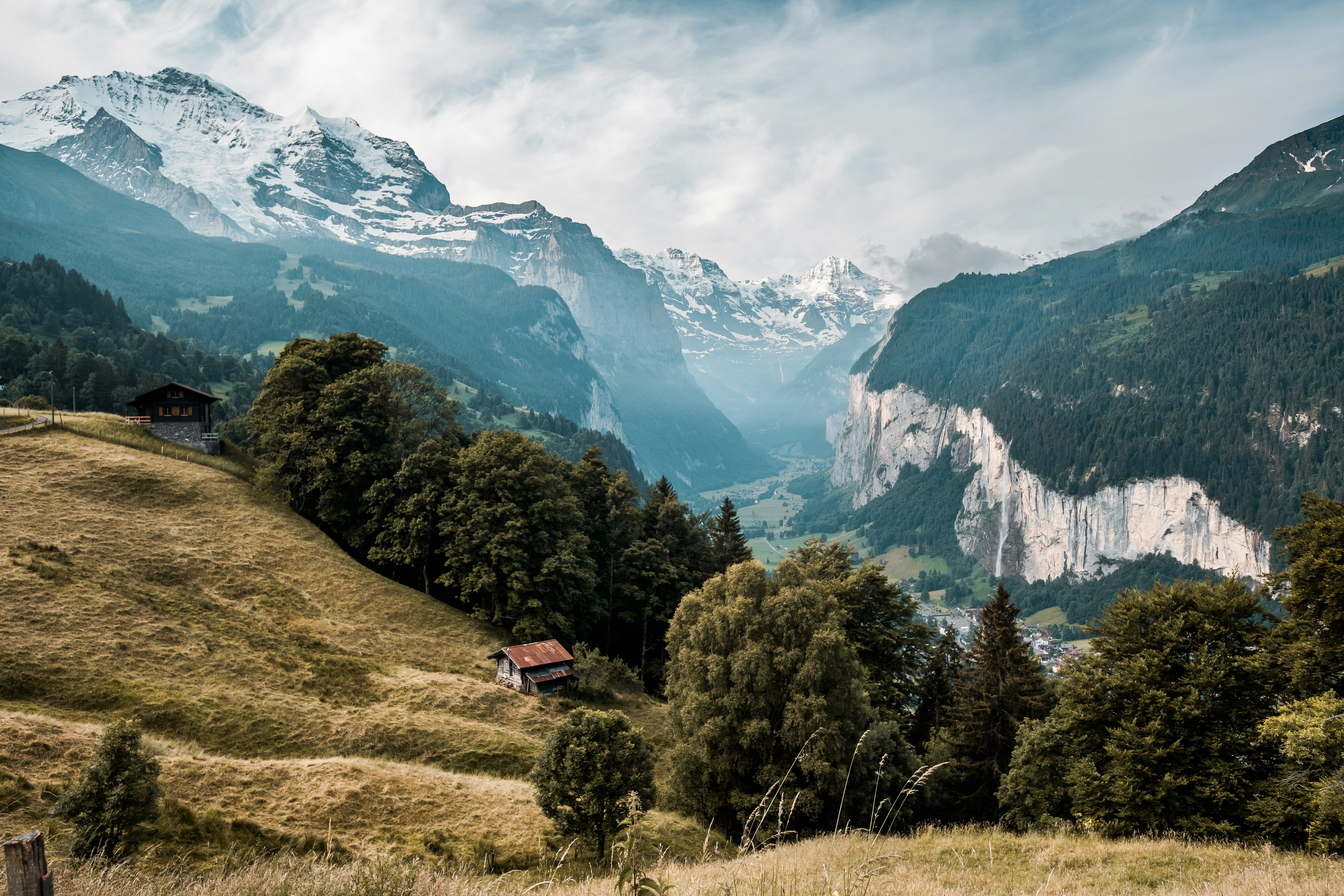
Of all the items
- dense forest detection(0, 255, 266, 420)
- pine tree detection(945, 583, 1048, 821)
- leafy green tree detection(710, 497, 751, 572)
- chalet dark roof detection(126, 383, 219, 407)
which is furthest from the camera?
dense forest detection(0, 255, 266, 420)

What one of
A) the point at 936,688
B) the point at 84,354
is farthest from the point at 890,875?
the point at 84,354

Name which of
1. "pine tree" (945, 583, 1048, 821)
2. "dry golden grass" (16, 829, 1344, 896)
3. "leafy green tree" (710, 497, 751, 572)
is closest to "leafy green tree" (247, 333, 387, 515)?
"leafy green tree" (710, 497, 751, 572)

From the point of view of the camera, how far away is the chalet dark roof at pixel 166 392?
56875 millimetres

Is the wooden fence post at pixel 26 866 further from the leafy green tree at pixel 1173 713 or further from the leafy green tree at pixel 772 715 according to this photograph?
the leafy green tree at pixel 772 715

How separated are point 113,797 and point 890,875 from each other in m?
19.7

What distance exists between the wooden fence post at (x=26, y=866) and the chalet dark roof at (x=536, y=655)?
38.4 meters

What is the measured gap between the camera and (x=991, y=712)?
133 ft

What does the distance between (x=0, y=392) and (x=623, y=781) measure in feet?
371

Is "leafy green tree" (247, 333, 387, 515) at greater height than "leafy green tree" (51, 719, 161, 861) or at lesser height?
greater

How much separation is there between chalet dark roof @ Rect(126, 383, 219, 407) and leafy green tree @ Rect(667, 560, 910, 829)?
1888 inches

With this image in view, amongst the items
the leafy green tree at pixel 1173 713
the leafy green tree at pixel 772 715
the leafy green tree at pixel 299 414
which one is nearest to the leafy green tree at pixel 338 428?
the leafy green tree at pixel 299 414

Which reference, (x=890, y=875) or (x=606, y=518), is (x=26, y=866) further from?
(x=606, y=518)

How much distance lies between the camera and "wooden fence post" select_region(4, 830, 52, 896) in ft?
17.7

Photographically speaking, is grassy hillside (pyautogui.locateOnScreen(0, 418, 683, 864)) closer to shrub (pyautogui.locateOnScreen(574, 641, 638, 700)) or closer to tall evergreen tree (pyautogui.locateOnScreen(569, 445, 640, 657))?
shrub (pyautogui.locateOnScreen(574, 641, 638, 700))
